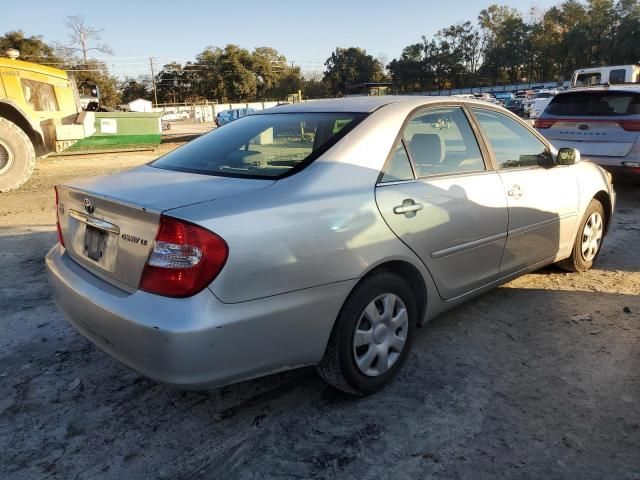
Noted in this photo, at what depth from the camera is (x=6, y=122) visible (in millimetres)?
8867

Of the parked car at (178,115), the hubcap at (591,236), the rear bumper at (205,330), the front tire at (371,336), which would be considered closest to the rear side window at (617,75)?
the hubcap at (591,236)

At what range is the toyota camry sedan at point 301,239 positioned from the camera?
211cm

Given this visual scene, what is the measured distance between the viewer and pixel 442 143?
331 cm

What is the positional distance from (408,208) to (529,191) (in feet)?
4.49

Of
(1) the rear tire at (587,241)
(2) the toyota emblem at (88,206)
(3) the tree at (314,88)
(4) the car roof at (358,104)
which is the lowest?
(1) the rear tire at (587,241)

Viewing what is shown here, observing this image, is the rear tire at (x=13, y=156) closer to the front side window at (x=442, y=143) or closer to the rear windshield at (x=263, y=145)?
the rear windshield at (x=263, y=145)

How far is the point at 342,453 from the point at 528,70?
10072cm

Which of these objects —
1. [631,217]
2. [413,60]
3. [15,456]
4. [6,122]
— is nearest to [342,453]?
[15,456]

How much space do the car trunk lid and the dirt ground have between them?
767 mm

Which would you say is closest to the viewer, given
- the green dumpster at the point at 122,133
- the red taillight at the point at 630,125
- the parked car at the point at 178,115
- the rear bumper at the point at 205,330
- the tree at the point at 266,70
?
the rear bumper at the point at 205,330

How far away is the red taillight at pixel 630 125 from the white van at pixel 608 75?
13.4 metres

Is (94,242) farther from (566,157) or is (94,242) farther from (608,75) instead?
(608,75)

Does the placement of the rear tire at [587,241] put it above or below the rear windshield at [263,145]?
below

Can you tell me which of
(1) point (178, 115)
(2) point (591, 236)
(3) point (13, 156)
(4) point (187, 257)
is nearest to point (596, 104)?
(2) point (591, 236)
